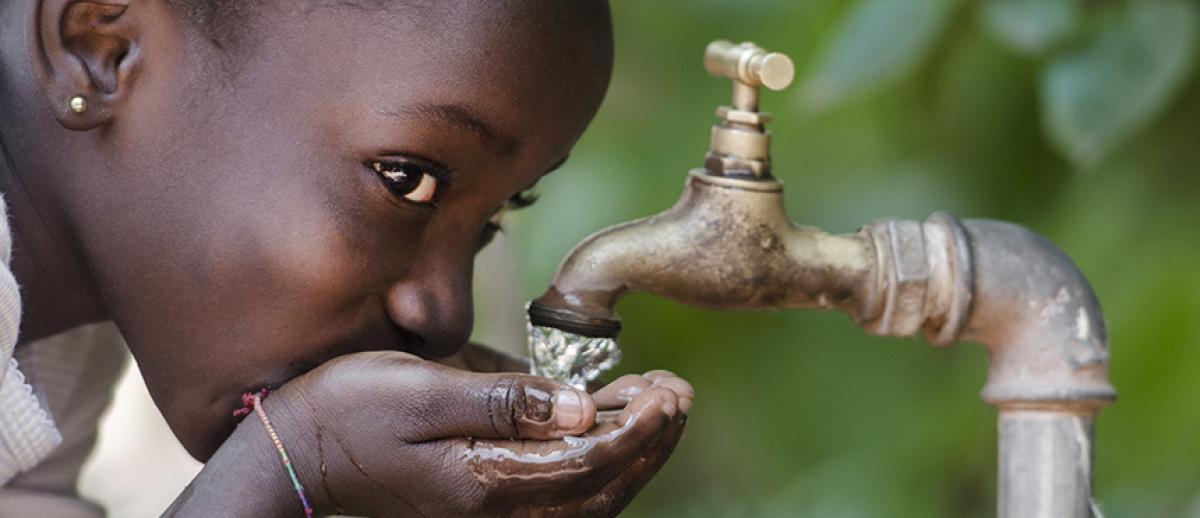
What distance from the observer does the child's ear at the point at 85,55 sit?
1.00 m

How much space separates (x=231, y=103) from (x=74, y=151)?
0.13 meters

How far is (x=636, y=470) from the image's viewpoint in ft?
2.97

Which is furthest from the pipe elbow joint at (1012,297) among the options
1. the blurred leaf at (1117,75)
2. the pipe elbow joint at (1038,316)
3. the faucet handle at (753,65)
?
the blurred leaf at (1117,75)

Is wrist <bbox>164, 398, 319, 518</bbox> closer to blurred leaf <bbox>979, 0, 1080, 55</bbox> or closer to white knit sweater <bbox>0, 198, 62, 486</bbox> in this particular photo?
white knit sweater <bbox>0, 198, 62, 486</bbox>

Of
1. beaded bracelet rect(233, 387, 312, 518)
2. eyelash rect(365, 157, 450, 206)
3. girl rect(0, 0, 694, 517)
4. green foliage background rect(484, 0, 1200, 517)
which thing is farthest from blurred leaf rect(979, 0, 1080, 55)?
beaded bracelet rect(233, 387, 312, 518)

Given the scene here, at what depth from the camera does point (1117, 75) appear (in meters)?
1.37

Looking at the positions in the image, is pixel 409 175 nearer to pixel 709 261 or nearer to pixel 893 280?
pixel 709 261

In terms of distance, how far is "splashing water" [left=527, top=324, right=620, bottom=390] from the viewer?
1.02m

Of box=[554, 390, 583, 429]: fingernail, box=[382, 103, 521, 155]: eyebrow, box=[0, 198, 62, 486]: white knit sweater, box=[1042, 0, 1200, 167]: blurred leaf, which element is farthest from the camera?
box=[1042, 0, 1200, 167]: blurred leaf

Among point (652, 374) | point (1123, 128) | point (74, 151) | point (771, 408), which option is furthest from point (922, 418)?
point (74, 151)

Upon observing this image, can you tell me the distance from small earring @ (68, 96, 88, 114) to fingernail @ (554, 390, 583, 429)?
368mm

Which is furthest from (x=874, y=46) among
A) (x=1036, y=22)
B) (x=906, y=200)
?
(x=906, y=200)

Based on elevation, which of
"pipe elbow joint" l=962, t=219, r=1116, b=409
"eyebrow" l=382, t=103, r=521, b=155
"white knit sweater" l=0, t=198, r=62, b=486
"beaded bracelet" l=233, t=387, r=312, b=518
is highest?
"eyebrow" l=382, t=103, r=521, b=155

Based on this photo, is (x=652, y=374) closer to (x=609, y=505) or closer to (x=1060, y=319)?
(x=609, y=505)
